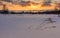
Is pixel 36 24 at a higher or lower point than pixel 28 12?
lower

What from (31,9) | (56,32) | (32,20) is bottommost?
(56,32)

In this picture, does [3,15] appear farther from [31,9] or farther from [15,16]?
[31,9]

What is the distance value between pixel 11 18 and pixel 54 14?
1.58ft

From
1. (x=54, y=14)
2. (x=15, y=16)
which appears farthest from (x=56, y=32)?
(x=15, y=16)

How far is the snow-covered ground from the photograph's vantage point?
5.43 ft

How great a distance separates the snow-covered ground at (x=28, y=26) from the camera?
166 cm

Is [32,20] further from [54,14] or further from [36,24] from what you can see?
[54,14]

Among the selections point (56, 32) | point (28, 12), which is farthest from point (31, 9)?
point (56, 32)

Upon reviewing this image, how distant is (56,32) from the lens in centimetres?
167

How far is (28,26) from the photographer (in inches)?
65.7

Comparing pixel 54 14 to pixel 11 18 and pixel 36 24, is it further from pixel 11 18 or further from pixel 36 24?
pixel 11 18

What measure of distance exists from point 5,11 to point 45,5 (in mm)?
447

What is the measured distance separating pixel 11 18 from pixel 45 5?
404mm

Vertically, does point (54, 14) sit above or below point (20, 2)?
below
